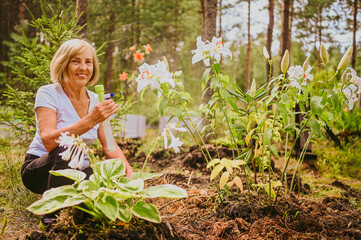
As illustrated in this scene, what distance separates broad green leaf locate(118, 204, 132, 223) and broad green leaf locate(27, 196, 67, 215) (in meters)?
0.25

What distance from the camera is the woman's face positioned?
83.2 inches

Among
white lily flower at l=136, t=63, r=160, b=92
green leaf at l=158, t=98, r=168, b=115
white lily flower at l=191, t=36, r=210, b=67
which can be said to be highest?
white lily flower at l=191, t=36, r=210, b=67

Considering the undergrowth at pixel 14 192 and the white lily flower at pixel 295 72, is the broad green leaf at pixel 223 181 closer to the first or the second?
the white lily flower at pixel 295 72

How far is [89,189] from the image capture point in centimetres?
138

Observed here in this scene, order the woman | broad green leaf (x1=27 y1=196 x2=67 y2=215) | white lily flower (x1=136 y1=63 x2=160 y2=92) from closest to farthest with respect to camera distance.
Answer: broad green leaf (x1=27 y1=196 x2=67 y2=215) < white lily flower (x1=136 y1=63 x2=160 y2=92) < the woman

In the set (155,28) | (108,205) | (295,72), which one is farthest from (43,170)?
(155,28)

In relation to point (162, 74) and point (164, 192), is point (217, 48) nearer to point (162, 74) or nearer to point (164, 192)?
point (162, 74)

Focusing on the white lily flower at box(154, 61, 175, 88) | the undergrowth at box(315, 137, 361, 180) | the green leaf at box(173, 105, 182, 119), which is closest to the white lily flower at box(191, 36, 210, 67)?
the white lily flower at box(154, 61, 175, 88)

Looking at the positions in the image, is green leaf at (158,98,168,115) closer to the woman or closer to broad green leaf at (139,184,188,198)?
the woman

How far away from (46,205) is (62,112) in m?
0.92

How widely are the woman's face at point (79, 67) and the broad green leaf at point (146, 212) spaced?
115 cm

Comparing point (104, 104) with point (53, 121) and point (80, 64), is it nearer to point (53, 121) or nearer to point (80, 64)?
point (53, 121)

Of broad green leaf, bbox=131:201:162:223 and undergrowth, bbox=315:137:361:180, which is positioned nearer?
broad green leaf, bbox=131:201:162:223

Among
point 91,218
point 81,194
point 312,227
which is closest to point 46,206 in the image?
point 81,194
